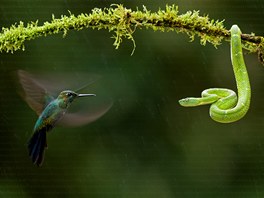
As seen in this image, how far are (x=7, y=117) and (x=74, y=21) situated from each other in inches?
134

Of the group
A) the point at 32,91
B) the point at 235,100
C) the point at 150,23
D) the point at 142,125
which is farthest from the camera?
the point at 142,125

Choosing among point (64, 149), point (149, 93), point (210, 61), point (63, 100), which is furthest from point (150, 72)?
point (63, 100)

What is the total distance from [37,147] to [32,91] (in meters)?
0.17

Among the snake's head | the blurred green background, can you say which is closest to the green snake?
the snake's head

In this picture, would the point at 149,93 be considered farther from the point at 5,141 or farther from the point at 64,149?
the point at 5,141

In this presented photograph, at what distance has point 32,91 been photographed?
1.78 meters

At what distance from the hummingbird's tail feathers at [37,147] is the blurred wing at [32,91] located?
0.09 metres

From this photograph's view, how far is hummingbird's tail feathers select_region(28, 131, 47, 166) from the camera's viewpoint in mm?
1772

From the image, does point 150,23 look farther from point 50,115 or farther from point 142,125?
point 142,125

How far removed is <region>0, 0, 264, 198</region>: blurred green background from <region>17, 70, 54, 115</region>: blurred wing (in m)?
2.64

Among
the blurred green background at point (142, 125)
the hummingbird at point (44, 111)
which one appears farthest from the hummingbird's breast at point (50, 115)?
the blurred green background at point (142, 125)

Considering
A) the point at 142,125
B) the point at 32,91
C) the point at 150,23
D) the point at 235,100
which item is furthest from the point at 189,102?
the point at 142,125

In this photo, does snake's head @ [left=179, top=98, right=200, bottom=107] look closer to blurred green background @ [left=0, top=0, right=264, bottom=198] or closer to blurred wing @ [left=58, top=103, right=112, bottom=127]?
blurred wing @ [left=58, top=103, right=112, bottom=127]

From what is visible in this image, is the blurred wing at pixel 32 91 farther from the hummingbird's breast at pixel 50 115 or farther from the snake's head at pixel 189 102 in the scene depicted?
the snake's head at pixel 189 102
